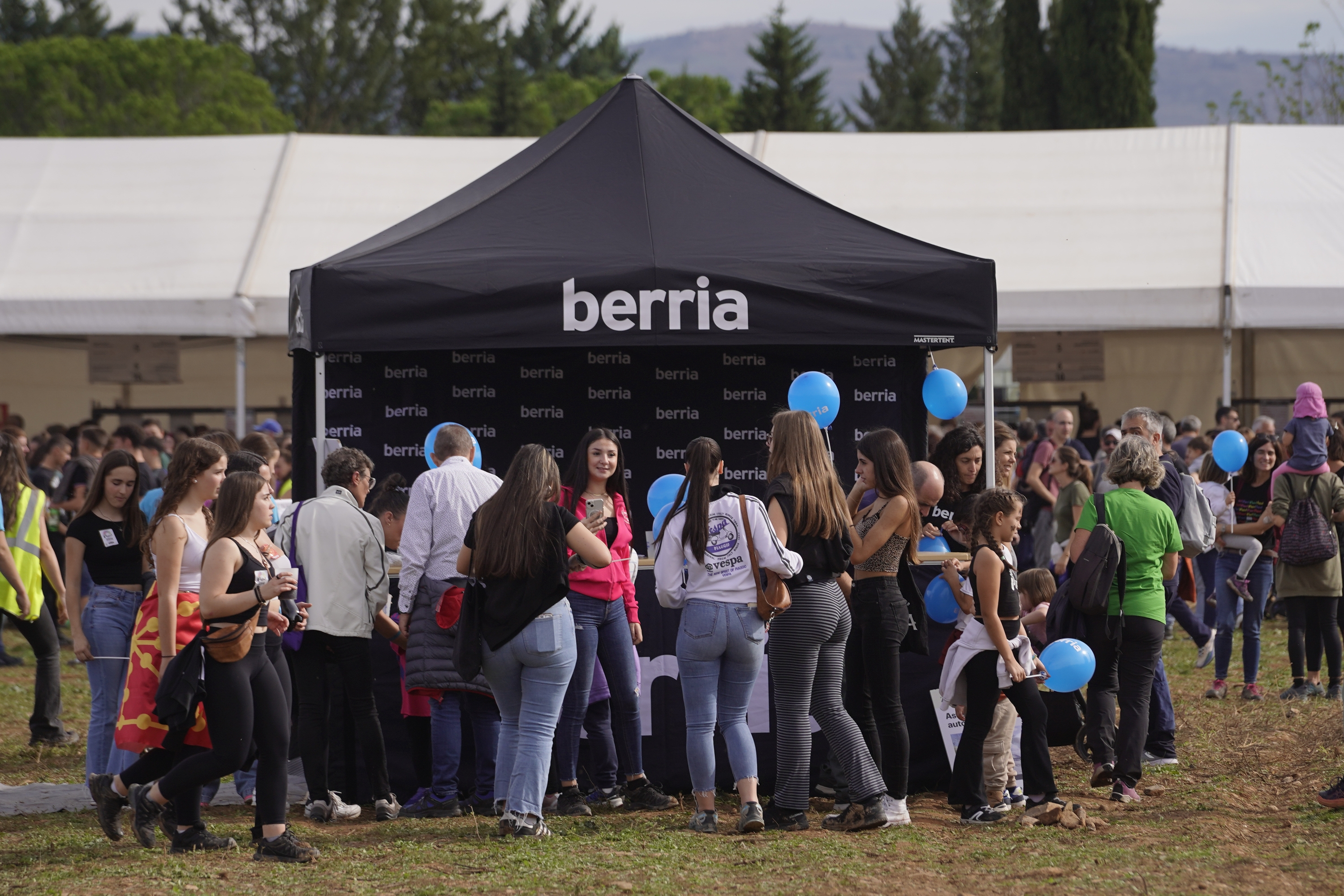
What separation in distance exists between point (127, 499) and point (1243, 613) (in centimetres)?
650

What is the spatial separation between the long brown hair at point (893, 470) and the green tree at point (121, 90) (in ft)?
118

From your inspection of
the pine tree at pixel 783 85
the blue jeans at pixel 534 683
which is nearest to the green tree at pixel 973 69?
the pine tree at pixel 783 85

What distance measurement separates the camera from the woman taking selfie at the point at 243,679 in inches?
177

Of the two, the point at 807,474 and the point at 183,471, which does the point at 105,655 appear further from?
the point at 807,474

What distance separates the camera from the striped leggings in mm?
5094

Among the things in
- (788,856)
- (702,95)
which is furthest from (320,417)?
(702,95)

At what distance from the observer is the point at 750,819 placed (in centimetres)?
507

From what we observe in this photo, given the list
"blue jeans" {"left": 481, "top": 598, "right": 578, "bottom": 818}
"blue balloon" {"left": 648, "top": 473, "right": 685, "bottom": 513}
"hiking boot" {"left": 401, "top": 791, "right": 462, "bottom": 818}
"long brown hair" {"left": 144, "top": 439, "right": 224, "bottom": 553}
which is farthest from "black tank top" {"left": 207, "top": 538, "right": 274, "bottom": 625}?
"blue balloon" {"left": 648, "top": 473, "right": 685, "bottom": 513}

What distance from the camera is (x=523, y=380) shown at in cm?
714

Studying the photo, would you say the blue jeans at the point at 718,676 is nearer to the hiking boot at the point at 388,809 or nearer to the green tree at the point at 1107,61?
the hiking boot at the point at 388,809

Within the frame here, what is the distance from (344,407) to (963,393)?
309 centimetres

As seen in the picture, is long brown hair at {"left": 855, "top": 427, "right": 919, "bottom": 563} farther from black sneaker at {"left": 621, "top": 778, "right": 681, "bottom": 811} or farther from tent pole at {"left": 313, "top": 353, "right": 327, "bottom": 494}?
tent pole at {"left": 313, "top": 353, "right": 327, "bottom": 494}

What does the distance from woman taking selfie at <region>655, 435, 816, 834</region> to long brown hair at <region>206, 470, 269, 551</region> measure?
150 cm

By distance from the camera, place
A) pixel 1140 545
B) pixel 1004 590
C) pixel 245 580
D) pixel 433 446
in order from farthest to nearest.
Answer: pixel 433 446 → pixel 1140 545 → pixel 1004 590 → pixel 245 580
